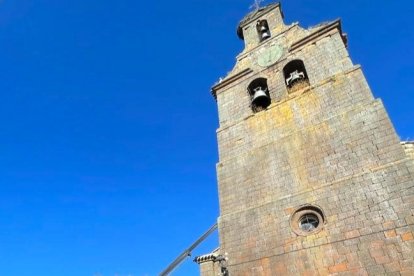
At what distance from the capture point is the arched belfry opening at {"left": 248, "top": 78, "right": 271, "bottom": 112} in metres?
10.9

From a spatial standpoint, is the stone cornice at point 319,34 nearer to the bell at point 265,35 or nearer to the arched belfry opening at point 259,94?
the arched belfry opening at point 259,94

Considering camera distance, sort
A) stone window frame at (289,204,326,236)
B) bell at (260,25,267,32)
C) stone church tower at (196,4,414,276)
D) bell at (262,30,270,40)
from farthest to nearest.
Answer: bell at (260,25,267,32) → bell at (262,30,270,40) → stone window frame at (289,204,326,236) → stone church tower at (196,4,414,276)

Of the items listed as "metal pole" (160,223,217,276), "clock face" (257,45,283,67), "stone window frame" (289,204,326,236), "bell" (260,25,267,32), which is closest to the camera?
"stone window frame" (289,204,326,236)

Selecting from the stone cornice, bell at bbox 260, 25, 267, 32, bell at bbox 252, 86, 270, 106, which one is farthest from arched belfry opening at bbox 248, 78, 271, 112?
bell at bbox 260, 25, 267, 32

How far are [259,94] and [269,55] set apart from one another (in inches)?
79.6

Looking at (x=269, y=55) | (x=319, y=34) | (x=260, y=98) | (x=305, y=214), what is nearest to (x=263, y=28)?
(x=269, y=55)

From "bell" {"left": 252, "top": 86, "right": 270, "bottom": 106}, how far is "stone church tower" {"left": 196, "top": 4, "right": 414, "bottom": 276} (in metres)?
0.03

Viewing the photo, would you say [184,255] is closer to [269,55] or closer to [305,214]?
[305,214]

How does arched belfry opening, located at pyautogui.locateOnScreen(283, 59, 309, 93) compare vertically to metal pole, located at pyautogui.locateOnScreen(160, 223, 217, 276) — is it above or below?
above

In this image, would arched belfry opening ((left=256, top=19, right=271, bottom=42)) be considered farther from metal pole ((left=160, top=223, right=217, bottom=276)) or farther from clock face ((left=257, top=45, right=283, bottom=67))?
metal pole ((left=160, top=223, right=217, bottom=276))

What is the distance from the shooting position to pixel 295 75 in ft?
35.0

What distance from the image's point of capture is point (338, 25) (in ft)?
35.1

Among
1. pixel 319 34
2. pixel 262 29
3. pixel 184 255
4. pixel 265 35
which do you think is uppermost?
pixel 262 29

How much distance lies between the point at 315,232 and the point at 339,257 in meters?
0.75
